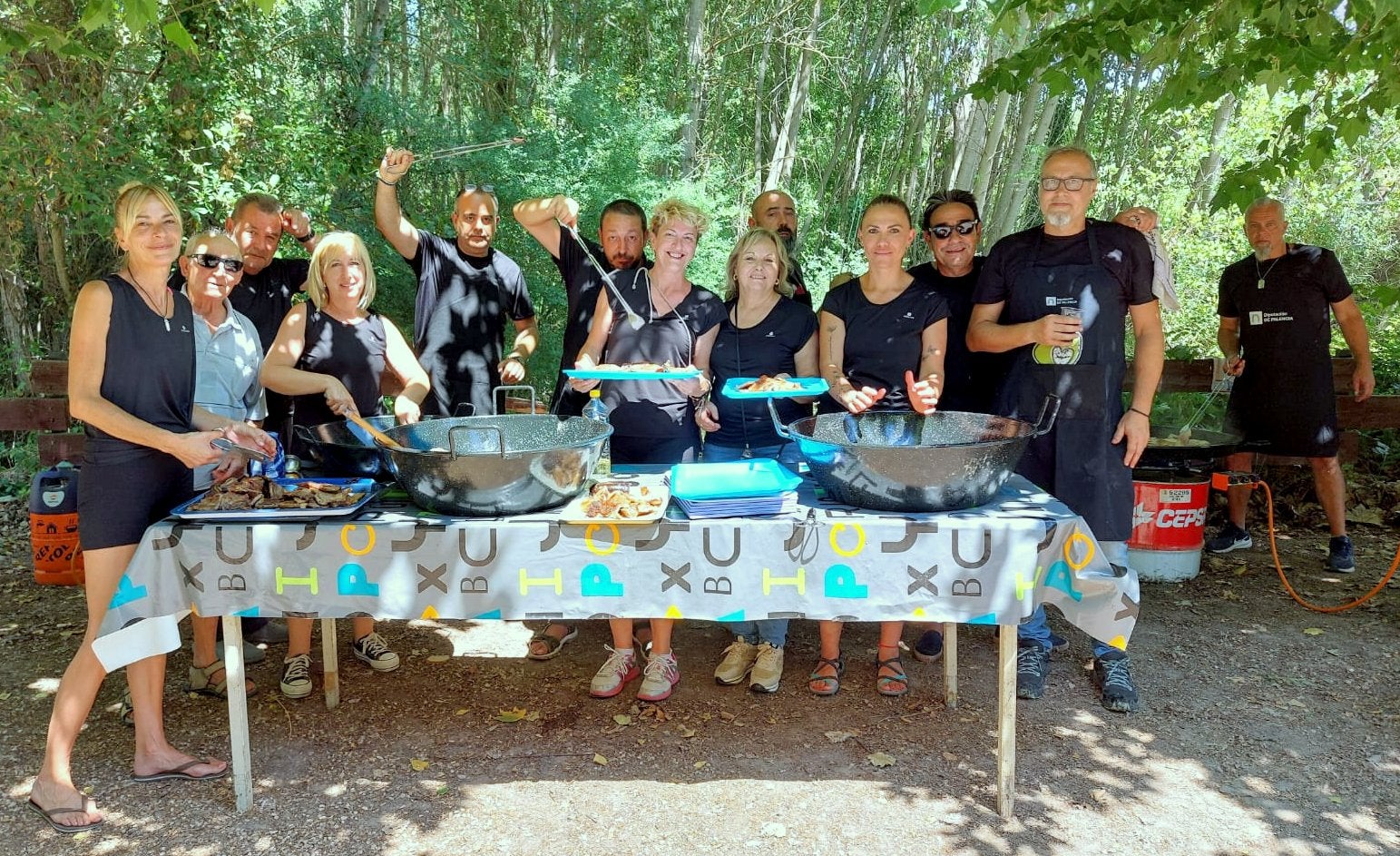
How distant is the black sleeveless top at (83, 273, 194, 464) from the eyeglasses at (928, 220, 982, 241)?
2585mm

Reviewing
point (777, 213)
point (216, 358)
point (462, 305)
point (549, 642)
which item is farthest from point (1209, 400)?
point (216, 358)

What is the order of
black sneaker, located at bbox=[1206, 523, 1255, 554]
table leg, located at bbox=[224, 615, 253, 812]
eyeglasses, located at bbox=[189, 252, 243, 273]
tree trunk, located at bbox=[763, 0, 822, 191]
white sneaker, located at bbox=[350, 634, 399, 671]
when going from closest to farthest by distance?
table leg, located at bbox=[224, 615, 253, 812] → eyeglasses, located at bbox=[189, 252, 243, 273] → white sneaker, located at bbox=[350, 634, 399, 671] → black sneaker, located at bbox=[1206, 523, 1255, 554] → tree trunk, located at bbox=[763, 0, 822, 191]

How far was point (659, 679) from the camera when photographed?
3.25 m

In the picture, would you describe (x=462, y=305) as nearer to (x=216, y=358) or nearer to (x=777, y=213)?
(x=216, y=358)

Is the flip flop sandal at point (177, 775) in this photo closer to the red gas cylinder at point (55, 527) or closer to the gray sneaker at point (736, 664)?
the gray sneaker at point (736, 664)

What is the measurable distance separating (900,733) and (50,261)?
7059 mm

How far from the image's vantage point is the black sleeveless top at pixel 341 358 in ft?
10.4

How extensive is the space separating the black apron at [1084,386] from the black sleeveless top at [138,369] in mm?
2603

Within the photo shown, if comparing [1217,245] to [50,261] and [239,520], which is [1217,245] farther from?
[50,261]

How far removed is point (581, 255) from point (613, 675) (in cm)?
174

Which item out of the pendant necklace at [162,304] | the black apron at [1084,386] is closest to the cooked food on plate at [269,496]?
the pendant necklace at [162,304]

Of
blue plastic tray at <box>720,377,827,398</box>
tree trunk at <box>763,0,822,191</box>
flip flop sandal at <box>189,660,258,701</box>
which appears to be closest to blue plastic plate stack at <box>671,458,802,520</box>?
blue plastic tray at <box>720,377,827,398</box>

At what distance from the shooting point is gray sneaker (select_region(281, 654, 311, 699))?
10.6ft

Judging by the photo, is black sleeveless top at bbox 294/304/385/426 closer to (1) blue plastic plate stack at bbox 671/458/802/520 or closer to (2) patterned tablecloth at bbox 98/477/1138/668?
(2) patterned tablecloth at bbox 98/477/1138/668
